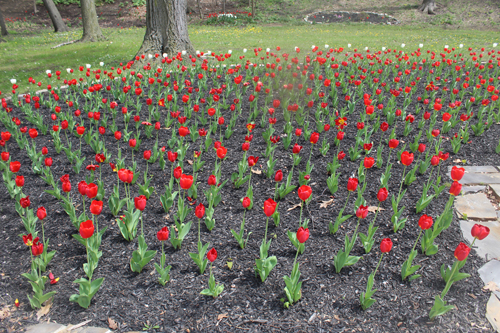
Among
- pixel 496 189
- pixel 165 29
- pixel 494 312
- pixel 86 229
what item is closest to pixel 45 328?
pixel 86 229

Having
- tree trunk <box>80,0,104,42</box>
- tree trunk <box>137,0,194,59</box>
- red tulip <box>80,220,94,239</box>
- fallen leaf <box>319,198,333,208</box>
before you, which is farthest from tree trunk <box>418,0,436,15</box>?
red tulip <box>80,220,94,239</box>

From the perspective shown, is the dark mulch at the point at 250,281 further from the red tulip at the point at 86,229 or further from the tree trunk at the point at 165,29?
the tree trunk at the point at 165,29

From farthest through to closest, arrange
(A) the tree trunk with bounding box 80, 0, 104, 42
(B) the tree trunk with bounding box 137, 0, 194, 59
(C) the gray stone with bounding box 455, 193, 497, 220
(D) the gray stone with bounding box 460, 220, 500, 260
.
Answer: (A) the tree trunk with bounding box 80, 0, 104, 42
(B) the tree trunk with bounding box 137, 0, 194, 59
(C) the gray stone with bounding box 455, 193, 497, 220
(D) the gray stone with bounding box 460, 220, 500, 260

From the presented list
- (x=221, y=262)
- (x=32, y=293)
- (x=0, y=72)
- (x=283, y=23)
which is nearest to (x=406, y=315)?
(x=221, y=262)

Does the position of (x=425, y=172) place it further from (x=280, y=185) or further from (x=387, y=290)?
(x=387, y=290)

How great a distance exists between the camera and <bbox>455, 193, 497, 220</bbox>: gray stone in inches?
124

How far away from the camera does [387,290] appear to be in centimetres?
236

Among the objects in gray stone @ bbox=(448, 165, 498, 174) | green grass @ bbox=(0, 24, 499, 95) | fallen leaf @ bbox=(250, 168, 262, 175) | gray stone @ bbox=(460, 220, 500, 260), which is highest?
green grass @ bbox=(0, 24, 499, 95)

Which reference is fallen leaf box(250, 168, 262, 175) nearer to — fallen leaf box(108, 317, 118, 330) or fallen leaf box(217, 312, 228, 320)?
fallen leaf box(217, 312, 228, 320)

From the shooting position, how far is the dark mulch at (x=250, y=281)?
2.13 metres

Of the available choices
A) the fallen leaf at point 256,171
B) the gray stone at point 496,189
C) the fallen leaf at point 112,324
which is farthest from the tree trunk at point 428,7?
the fallen leaf at point 112,324

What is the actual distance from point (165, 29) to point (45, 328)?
7739 millimetres

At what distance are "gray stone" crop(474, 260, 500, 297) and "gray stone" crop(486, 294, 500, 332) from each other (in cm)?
10

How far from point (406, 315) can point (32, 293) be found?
243 cm
